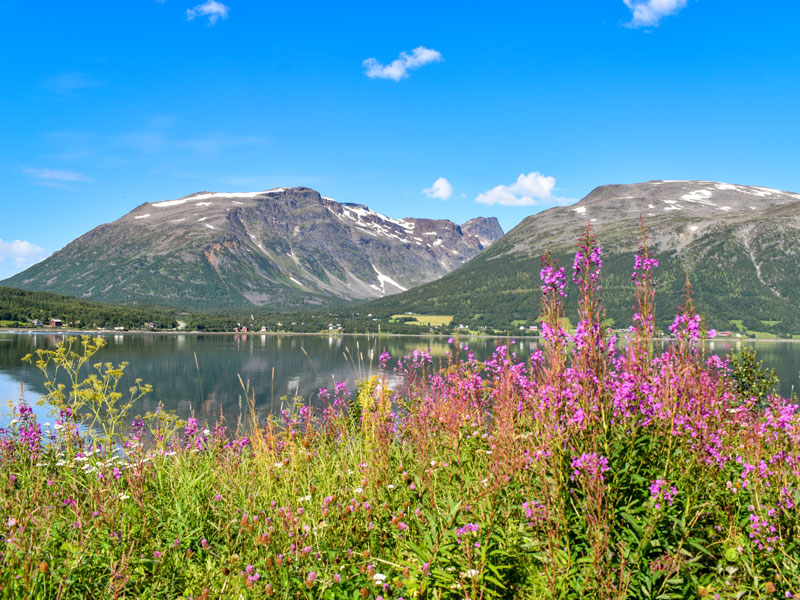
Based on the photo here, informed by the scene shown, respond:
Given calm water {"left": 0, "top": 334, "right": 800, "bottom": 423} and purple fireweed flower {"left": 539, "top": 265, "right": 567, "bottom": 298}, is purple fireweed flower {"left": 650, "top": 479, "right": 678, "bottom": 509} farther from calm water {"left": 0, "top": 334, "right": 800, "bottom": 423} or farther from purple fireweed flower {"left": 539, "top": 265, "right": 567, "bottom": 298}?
calm water {"left": 0, "top": 334, "right": 800, "bottom": 423}

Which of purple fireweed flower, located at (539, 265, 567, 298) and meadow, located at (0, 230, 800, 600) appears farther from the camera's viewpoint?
purple fireweed flower, located at (539, 265, 567, 298)

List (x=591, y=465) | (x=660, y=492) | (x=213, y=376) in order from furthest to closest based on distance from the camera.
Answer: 1. (x=213, y=376)
2. (x=660, y=492)
3. (x=591, y=465)

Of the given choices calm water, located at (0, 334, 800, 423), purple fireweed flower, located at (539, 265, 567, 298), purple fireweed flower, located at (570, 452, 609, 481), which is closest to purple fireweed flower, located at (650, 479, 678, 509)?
purple fireweed flower, located at (570, 452, 609, 481)

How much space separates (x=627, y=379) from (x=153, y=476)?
18.3 ft

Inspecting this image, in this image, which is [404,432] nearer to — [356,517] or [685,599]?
[356,517]

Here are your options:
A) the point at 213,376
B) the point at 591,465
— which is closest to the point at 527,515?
the point at 591,465

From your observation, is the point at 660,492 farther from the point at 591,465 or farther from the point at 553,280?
the point at 553,280

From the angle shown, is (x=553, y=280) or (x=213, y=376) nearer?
(x=553, y=280)

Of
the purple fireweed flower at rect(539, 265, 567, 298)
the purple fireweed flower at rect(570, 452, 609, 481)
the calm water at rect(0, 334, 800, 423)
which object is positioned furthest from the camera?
the calm water at rect(0, 334, 800, 423)

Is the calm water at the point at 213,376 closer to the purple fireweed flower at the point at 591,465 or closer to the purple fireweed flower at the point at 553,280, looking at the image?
the purple fireweed flower at the point at 553,280

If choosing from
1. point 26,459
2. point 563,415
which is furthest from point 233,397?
point 563,415

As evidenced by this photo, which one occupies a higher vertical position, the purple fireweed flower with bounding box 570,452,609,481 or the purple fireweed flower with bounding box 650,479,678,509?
the purple fireweed flower with bounding box 570,452,609,481

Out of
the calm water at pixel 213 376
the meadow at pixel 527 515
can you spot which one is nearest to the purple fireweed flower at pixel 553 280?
the meadow at pixel 527 515

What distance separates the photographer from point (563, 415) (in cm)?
432
